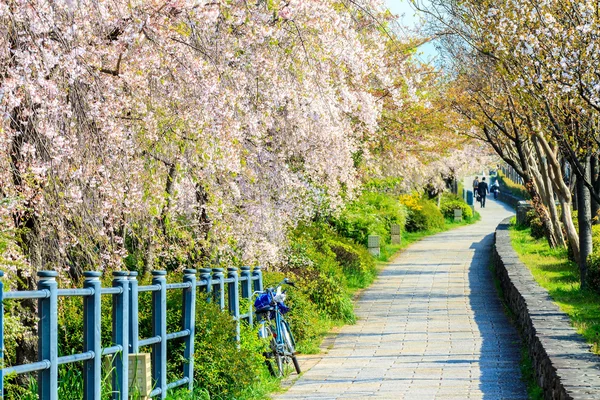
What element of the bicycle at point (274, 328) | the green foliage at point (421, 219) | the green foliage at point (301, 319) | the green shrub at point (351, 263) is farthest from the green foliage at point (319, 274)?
the green foliage at point (421, 219)

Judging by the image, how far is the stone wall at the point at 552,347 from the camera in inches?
281

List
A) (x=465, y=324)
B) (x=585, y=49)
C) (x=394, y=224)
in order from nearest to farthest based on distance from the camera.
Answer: (x=585, y=49)
(x=465, y=324)
(x=394, y=224)

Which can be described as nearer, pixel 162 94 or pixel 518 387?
pixel 162 94

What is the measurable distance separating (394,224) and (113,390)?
26353 millimetres

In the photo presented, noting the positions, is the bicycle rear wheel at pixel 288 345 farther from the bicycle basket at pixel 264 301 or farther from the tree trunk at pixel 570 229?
the tree trunk at pixel 570 229

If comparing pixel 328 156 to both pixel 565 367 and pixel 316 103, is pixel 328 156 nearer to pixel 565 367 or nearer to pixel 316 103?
pixel 316 103

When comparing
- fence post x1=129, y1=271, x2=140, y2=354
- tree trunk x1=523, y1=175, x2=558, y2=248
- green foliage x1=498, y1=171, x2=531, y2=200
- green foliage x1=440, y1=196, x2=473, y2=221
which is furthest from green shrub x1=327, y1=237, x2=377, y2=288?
green foliage x1=498, y1=171, x2=531, y2=200

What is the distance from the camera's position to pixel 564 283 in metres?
17.9

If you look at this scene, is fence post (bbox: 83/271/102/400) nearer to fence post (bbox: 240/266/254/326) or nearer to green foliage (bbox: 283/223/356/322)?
fence post (bbox: 240/266/254/326)

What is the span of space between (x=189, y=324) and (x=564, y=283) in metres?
11.0

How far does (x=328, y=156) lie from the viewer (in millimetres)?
17016

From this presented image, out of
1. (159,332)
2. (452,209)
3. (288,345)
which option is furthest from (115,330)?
(452,209)

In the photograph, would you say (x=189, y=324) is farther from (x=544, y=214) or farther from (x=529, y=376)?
(x=544, y=214)

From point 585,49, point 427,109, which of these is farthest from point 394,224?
point 585,49
